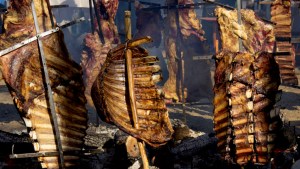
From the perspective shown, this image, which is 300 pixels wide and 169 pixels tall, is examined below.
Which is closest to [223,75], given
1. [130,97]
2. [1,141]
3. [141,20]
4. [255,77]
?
[255,77]

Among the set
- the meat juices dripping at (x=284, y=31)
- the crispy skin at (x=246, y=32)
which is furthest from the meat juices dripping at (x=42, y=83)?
the meat juices dripping at (x=284, y=31)

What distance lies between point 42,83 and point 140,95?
1211 millimetres

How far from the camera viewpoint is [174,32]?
1183 cm

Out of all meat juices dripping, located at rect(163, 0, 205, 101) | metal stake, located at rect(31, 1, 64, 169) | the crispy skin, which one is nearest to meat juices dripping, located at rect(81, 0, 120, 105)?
meat juices dripping, located at rect(163, 0, 205, 101)

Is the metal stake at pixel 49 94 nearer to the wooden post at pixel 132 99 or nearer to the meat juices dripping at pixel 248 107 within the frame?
the wooden post at pixel 132 99

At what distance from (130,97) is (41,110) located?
3.78 ft

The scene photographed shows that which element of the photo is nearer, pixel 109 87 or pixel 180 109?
pixel 109 87

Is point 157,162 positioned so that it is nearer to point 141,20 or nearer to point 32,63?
point 32,63

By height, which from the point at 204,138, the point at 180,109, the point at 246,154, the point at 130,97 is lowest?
the point at 180,109

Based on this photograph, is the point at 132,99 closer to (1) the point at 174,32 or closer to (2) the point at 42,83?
(2) the point at 42,83

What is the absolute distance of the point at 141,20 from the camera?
1358 centimetres

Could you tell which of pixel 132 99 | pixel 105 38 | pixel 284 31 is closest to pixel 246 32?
pixel 284 31

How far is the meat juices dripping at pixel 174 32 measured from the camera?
11688 millimetres

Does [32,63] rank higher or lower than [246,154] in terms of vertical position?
higher
